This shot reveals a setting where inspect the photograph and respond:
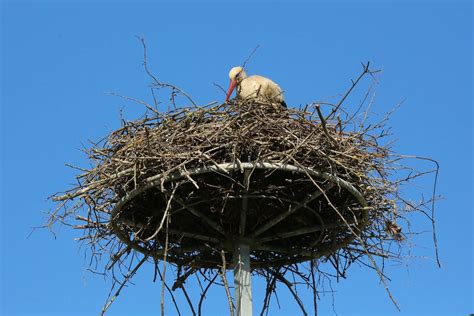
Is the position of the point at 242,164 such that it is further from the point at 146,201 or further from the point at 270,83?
the point at 270,83

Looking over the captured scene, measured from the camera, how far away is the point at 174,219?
8852mm

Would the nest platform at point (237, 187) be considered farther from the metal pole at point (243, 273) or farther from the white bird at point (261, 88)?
the white bird at point (261, 88)

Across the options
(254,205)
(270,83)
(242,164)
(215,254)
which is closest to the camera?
(242,164)

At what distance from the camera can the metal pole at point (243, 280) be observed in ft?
27.3

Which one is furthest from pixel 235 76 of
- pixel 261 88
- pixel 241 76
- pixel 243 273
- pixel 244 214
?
pixel 243 273

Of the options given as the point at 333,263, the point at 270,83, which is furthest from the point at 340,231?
the point at 270,83

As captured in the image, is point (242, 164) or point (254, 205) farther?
point (254, 205)

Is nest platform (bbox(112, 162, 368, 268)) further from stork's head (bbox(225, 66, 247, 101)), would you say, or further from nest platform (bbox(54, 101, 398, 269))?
stork's head (bbox(225, 66, 247, 101))

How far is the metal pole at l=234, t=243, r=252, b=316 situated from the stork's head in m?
2.95

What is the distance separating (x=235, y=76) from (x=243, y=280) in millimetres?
3426

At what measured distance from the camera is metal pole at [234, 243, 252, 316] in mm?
8320

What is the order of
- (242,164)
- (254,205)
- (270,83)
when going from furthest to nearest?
1. (270,83)
2. (254,205)
3. (242,164)

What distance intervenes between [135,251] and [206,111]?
1.34 meters

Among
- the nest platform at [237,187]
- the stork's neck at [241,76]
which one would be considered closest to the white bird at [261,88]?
the stork's neck at [241,76]
